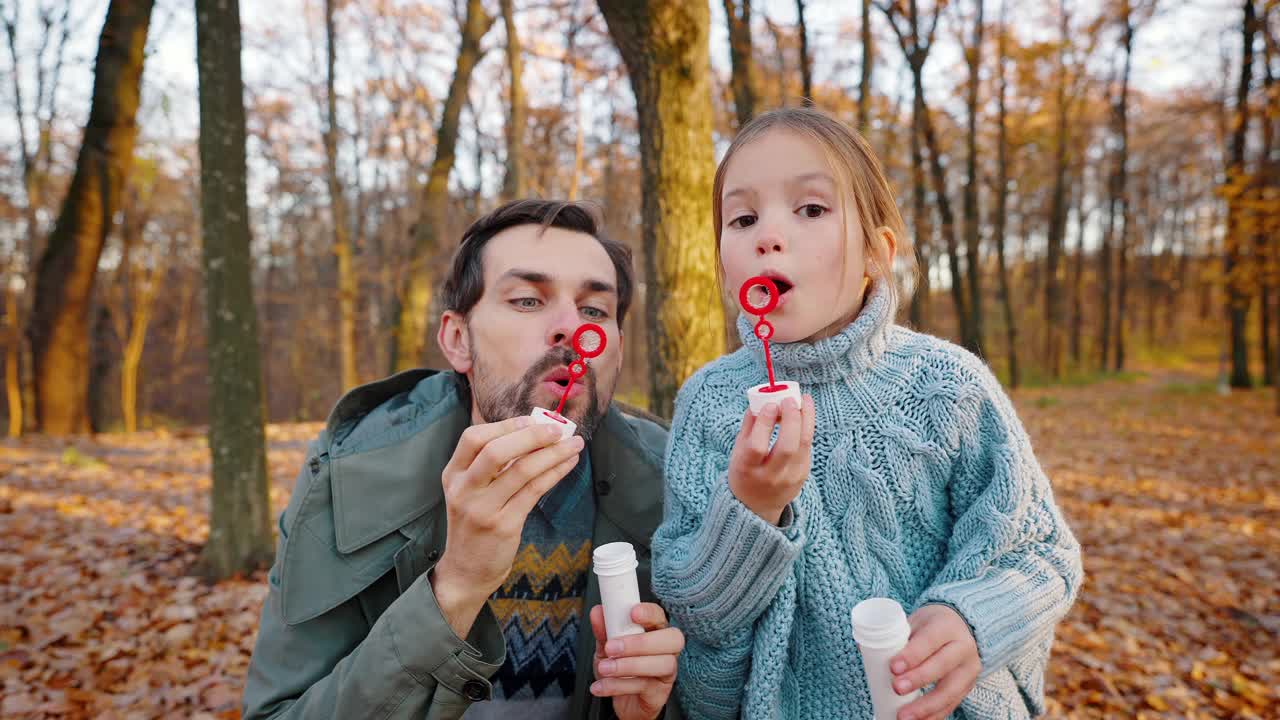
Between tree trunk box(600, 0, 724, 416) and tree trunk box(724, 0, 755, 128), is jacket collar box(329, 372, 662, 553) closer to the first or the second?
tree trunk box(600, 0, 724, 416)

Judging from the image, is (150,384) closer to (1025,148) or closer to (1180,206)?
(1025,148)

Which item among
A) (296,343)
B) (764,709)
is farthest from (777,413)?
(296,343)

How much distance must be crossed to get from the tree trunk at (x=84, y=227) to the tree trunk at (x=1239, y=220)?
15.4 m

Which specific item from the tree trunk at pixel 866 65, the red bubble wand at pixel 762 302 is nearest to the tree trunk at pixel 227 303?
the red bubble wand at pixel 762 302

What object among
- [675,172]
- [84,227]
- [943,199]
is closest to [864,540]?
[675,172]

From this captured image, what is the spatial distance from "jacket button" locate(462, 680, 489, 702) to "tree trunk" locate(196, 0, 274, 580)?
3.63m

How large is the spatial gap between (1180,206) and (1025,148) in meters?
16.7

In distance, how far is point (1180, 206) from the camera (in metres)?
31.7

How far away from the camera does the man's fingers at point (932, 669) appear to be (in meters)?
1.16

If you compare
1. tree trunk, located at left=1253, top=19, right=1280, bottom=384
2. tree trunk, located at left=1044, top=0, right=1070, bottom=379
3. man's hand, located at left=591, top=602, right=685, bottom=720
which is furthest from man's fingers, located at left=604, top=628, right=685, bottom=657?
tree trunk, located at left=1044, top=0, right=1070, bottom=379

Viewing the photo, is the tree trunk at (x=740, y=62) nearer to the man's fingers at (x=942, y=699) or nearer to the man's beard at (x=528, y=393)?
the man's beard at (x=528, y=393)

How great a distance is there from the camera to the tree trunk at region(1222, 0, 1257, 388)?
427 inches

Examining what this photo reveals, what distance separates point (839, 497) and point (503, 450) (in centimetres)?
76

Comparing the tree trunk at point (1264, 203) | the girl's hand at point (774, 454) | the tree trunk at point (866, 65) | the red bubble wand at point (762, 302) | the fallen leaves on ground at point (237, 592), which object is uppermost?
the tree trunk at point (866, 65)
